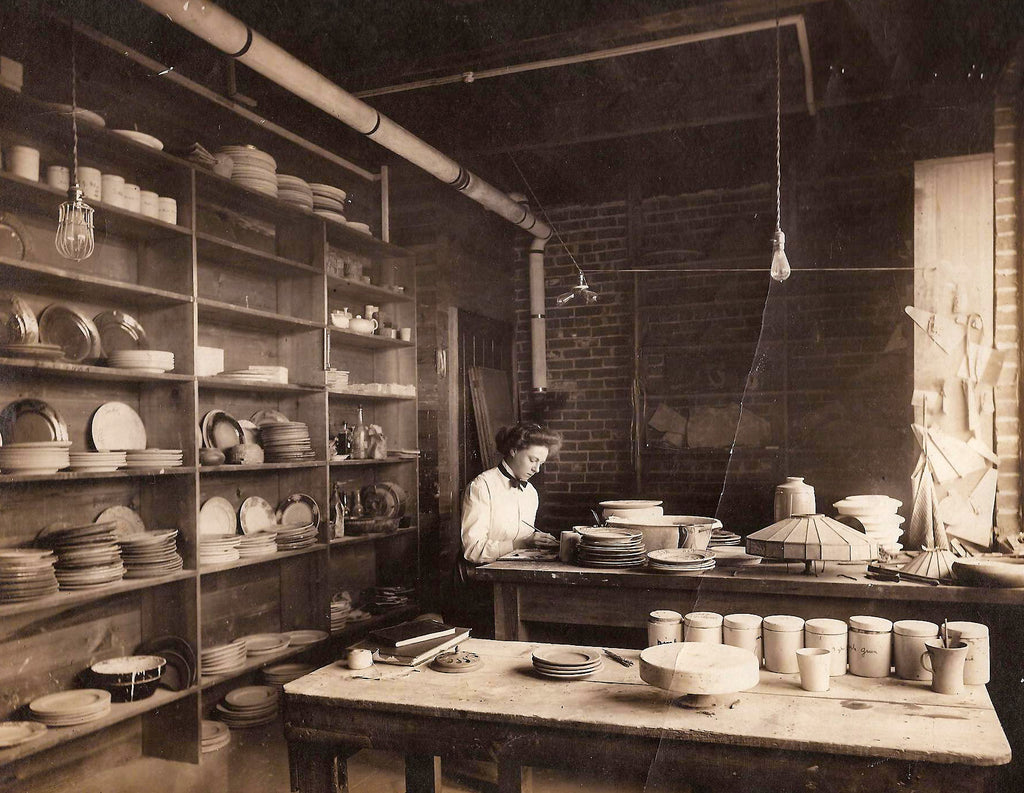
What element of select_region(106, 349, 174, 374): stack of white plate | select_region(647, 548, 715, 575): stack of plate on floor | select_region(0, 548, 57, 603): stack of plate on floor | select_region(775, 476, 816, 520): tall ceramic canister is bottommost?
select_region(647, 548, 715, 575): stack of plate on floor

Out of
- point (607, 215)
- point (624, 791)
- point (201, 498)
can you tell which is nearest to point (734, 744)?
point (624, 791)

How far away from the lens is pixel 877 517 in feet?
12.3

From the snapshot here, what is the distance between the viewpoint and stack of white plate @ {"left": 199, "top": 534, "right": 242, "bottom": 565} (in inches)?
152

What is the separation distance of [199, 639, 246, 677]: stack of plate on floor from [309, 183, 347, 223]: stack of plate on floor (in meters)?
2.40

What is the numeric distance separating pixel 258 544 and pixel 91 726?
117 centimetres

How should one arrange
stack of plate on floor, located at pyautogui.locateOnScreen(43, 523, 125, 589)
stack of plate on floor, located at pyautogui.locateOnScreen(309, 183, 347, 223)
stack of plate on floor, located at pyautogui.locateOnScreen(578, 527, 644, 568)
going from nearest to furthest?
1. stack of plate on floor, located at pyautogui.locateOnScreen(43, 523, 125, 589)
2. stack of plate on floor, located at pyautogui.locateOnScreen(578, 527, 644, 568)
3. stack of plate on floor, located at pyautogui.locateOnScreen(309, 183, 347, 223)

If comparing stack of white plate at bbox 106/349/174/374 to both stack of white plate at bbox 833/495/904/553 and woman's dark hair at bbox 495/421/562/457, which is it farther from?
stack of white plate at bbox 833/495/904/553

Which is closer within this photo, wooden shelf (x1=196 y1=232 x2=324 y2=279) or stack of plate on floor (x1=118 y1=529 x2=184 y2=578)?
stack of plate on floor (x1=118 y1=529 x2=184 y2=578)

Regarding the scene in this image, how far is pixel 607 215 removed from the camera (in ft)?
21.8

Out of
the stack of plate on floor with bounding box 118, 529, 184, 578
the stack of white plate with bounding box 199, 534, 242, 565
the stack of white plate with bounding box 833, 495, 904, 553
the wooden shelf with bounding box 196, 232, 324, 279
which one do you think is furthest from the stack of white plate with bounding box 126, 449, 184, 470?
the stack of white plate with bounding box 833, 495, 904, 553

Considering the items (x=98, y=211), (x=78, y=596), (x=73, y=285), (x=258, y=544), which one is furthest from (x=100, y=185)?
(x=258, y=544)

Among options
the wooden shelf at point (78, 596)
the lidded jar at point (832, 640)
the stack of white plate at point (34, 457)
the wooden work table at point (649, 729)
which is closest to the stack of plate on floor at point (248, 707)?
the wooden shelf at point (78, 596)

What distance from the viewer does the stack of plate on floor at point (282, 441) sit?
172 inches

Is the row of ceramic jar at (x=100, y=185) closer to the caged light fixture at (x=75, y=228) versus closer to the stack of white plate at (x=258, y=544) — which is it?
the caged light fixture at (x=75, y=228)
